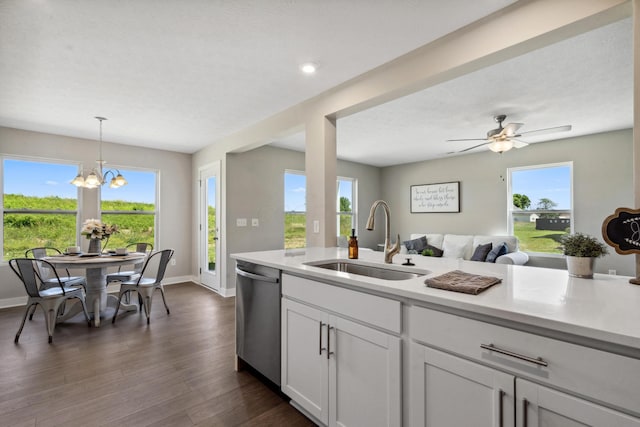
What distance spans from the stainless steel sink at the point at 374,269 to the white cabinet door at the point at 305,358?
1.15 ft

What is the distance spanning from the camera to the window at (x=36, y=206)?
14.0 ft

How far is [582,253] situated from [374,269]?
1048 mm

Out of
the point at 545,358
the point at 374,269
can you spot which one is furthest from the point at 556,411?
the point at 374,269

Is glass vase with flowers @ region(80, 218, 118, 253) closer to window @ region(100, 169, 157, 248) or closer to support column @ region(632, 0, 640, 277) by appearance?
window @ region(100, 169, 157, 248)

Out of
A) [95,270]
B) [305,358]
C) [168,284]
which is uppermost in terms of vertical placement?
[95,270]

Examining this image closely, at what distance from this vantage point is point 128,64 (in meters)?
2.49

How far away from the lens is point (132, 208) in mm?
5234

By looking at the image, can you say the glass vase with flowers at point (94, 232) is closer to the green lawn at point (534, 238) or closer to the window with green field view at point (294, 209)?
the window with green field view at point (294, 209)

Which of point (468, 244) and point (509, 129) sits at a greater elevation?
point (509, 129)

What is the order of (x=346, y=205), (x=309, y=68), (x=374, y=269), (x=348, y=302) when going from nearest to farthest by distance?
1. (x=348, y=302)
2. (x=374, y=269)
3. (x=309, y=68)
4. (x=346, y=205)

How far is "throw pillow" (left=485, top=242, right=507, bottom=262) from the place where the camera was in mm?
4735

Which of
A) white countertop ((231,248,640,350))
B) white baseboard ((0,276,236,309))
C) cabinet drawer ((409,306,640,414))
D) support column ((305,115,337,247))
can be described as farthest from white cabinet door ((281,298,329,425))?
white baseboard ((0,276,236,309))

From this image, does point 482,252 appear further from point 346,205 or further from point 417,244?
point 346,205

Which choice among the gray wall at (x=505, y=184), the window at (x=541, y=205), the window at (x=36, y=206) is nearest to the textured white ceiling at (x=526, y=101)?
the gray wall at (x=505, y=184)
